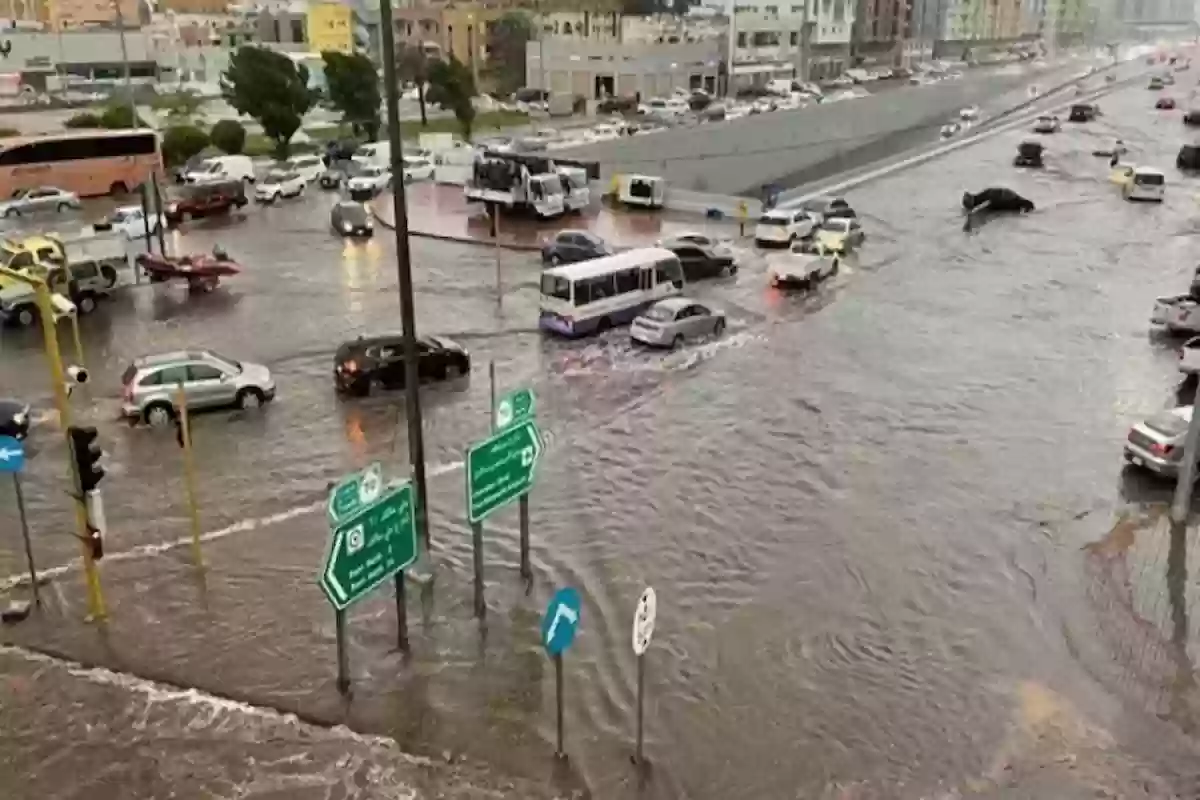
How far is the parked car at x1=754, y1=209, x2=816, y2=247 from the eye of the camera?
35500mm

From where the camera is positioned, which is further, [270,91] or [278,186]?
[270,91]

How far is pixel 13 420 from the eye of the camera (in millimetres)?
18531

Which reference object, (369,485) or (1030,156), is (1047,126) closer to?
(1030,156)

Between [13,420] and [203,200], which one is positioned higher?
[203,200]

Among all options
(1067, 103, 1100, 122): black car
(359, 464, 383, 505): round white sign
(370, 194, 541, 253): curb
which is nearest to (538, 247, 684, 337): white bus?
(370, 194, 541, 253): curb

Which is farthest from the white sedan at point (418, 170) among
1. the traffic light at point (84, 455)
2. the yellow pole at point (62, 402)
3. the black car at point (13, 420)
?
the traffic light at point (84, 455)

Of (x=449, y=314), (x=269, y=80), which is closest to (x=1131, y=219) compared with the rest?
(x=449, y=314)

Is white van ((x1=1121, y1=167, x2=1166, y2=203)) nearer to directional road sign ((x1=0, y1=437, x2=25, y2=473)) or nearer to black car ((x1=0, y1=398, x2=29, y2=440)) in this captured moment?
black car ((x1=0, y1=398, x2=29, y2=440))

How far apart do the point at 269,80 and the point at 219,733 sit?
151 feet

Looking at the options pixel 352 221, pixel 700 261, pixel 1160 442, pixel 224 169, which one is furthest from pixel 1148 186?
pixel 224 169

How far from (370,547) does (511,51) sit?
92738 mm

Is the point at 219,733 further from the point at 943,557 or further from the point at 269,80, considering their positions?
the point at 269,80

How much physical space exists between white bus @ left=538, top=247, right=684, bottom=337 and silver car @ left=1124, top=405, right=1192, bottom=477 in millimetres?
11520

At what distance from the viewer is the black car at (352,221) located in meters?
36.3
